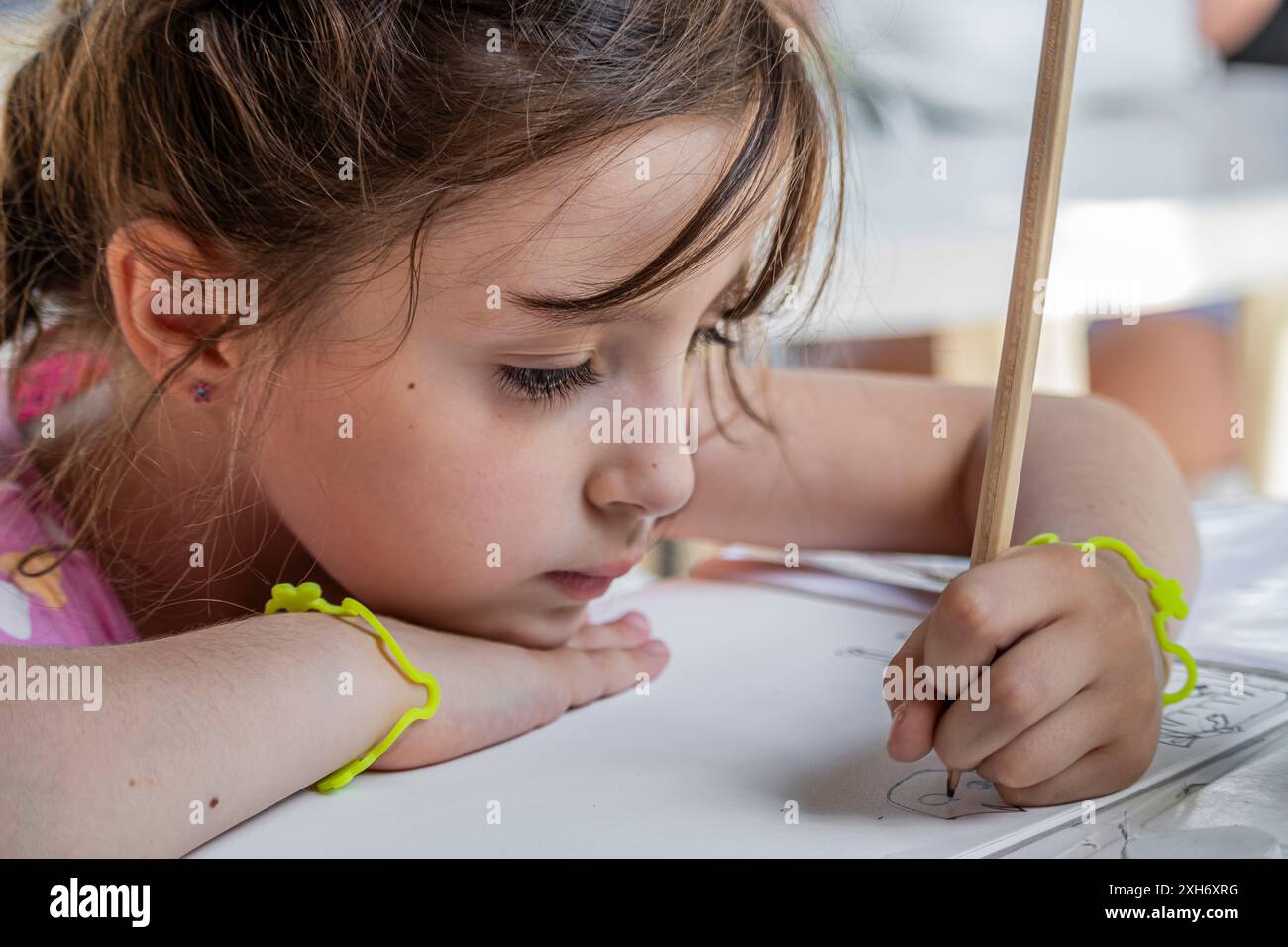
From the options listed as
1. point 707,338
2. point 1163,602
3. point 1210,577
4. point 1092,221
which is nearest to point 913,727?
point 1163,602

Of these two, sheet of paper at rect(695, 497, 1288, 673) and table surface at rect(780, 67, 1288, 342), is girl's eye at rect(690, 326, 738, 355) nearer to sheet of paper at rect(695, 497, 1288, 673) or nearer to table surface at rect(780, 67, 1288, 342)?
sheet of paper at rect(695, 497, 1288, 673)

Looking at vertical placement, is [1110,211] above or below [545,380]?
above

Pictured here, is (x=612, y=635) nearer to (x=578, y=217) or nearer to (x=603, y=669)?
(x=603, y=669)

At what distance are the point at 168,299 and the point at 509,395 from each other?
177 millimetres

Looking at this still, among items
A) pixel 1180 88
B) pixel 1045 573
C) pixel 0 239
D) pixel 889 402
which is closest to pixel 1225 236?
pixel 1180 88

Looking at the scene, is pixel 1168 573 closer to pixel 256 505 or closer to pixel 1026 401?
pixel 1026 401

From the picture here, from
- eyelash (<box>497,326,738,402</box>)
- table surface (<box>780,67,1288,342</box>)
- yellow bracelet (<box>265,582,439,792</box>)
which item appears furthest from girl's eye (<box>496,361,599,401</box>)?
table surface (<box>780,67,1288,342</box>)

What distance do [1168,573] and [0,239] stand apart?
24.8 inches

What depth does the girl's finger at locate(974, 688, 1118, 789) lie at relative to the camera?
394 millimetres

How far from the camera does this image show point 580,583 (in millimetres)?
571

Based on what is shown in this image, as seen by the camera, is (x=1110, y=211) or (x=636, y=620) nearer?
(x=636, y=620)

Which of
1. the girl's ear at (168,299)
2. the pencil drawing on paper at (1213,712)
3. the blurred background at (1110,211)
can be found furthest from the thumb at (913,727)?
the blurred background at (1110,211)

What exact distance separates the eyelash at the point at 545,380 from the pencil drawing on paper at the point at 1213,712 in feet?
0.87

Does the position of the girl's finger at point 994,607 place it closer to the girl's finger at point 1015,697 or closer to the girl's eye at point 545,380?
the girl's finger at point 1015,697
